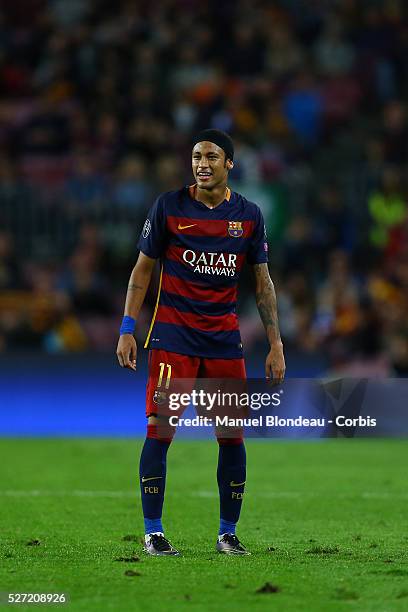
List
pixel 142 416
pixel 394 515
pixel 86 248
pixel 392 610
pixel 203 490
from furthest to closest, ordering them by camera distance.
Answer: pixel 86 248, pixel 142 416, pixel 203 490, pixel 394 515, pixel 392 610

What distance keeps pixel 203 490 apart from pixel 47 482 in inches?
56.6

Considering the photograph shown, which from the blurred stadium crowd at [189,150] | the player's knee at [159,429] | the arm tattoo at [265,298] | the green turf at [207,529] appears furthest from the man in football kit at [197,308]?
the blurred stadium crowd at [189,150]

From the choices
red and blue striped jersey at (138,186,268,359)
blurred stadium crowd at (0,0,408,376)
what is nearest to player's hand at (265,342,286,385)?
red and blue striped jersey at (138,186,268,359)

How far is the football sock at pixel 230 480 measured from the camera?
7871 millimetres

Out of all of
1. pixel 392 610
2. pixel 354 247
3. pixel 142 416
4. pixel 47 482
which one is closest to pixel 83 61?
pixel 354 247

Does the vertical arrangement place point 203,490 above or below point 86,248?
below

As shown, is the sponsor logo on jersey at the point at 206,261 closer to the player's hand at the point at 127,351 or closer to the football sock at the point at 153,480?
the player's hand at the point at 127,351

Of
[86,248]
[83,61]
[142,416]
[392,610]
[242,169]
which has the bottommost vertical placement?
[392,610]

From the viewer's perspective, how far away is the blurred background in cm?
1662

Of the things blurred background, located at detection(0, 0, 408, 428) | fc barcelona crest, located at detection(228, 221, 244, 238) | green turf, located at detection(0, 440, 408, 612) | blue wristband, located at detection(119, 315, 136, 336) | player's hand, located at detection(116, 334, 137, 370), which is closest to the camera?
green turf, located at detection(0, 440, 408, 612)

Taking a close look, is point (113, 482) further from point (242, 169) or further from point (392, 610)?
point (242, 169)

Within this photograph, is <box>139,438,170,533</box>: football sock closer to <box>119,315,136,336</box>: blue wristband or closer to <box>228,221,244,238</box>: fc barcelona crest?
<box>119,315,136,336</box>: blue wristband

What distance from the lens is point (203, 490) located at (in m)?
11.3

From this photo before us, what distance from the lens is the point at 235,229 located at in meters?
7.87
